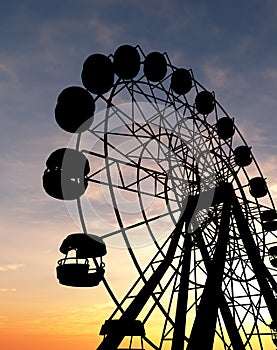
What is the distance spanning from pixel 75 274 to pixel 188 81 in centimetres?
1042

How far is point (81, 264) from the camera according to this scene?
40.3ft

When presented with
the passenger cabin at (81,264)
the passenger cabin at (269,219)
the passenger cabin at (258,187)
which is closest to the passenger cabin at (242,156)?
the passenger cabin at (258,187)

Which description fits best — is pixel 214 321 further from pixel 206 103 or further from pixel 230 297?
pixel 206 103

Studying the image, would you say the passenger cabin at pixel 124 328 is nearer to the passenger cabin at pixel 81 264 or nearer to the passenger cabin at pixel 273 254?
the passenger cabin at pixel 81 264

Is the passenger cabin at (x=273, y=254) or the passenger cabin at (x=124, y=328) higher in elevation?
the passenger cabin at (x=273, y=254)

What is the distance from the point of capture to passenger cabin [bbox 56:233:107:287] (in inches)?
476

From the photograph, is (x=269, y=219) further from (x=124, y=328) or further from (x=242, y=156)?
(x=124, y=328)

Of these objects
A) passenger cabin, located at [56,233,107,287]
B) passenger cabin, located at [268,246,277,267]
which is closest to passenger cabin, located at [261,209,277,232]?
passenger cabin, located at [268,246,277,267]

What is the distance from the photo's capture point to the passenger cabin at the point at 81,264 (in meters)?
12.1

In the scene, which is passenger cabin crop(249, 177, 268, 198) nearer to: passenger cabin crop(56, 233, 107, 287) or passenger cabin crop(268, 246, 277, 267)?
passenger cabin crop(268, 246, 277, 267)

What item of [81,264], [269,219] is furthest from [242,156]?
[81,264]

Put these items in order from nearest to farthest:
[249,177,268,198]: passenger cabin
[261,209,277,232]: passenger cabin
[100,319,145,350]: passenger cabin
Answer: [100,319,145,350]: passenger cabin
[261,209,277,232]: passenger cabin
[249,177,268,198]: passenger cabin

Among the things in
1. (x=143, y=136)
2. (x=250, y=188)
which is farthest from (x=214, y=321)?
(x=250, y=188)

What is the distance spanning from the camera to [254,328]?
53.1 ft
